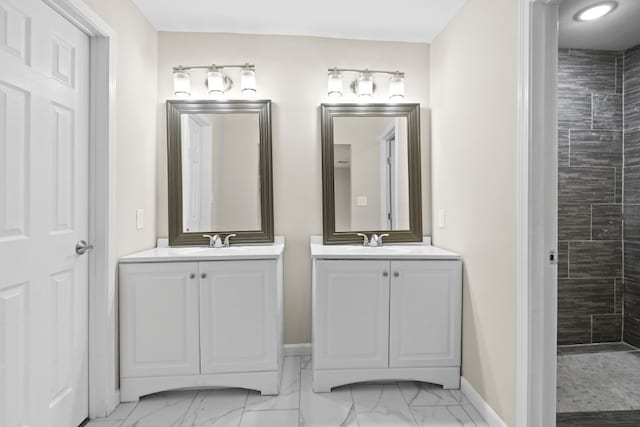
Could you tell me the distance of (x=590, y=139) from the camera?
289 centimetres

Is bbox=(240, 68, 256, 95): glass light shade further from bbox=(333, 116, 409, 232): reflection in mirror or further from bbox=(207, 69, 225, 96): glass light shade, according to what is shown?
bbox=(333, 116, 409, 232): reflection in mirror

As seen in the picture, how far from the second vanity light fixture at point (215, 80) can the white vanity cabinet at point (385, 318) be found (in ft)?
4.31

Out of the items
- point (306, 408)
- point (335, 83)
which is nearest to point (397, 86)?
point (335, 83)

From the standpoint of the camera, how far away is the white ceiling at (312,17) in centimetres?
224

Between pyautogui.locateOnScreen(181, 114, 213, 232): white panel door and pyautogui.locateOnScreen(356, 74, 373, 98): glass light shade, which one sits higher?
pyautogui.locateOnScreen(356, 74, 373, 98): glass light shade

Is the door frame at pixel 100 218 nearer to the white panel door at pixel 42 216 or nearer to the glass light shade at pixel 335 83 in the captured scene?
the white panel door at pixel 42 216

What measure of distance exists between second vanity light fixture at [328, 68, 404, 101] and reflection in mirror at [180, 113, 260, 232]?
0.65 metres

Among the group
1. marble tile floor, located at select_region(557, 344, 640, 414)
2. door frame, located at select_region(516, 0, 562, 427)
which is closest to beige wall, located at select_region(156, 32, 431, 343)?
door frame, located at select_region(516, 0, 562, 427)

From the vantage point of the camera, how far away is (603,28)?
101 inches

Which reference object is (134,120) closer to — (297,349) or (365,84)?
(365,84)

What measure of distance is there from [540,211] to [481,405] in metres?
1.10

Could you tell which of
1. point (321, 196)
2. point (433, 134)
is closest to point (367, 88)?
point (433, 134)

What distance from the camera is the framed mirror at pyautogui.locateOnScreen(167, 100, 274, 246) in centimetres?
254

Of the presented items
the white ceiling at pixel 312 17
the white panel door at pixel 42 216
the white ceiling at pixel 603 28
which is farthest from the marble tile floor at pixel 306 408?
the white ceiling at pixel 603 28
